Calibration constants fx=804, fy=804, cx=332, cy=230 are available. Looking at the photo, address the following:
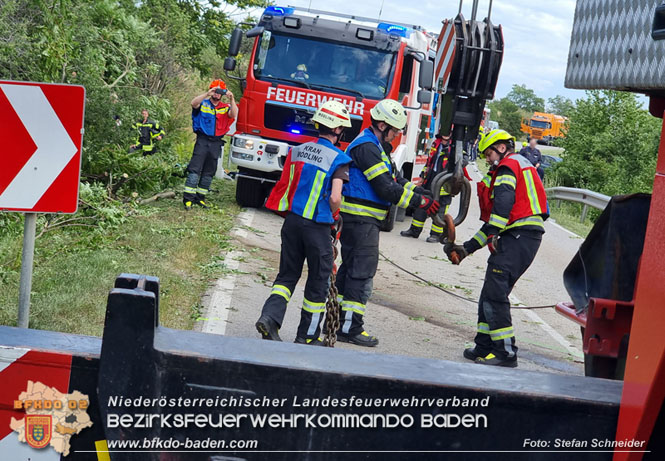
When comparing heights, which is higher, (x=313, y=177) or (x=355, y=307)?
(x=313, y=177)

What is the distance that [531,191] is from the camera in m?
6.76

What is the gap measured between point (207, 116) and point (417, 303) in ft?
18.2

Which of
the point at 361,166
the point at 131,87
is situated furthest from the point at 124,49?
the point at 361,166

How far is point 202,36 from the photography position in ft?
84.7

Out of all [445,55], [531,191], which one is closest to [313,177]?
[445,55]

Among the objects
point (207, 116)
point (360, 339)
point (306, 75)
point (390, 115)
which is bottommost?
point (360, 339)

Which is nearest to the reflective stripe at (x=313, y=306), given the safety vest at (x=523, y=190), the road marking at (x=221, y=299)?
the road marking at (x=221, y=299)

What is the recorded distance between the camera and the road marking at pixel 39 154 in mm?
4051

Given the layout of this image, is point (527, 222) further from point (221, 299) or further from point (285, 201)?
point (221, 299)

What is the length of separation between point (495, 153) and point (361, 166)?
1.15 metres

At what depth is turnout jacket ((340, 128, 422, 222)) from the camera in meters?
6.86

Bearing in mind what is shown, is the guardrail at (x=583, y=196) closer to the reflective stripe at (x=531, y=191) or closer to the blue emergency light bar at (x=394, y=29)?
the blue emergency light bar at (x=394, y=29)

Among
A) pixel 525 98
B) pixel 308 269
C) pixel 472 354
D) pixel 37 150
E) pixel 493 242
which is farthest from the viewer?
pixel 525 98

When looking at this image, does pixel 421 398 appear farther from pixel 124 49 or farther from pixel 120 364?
pixel 124 49
